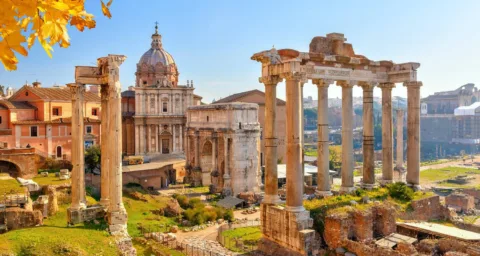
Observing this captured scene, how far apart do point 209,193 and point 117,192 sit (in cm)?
2078

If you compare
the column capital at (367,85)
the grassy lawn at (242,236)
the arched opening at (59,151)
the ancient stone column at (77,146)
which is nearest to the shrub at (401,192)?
the column capital at (367,85)

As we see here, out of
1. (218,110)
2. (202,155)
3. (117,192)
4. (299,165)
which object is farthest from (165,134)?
(299,165)

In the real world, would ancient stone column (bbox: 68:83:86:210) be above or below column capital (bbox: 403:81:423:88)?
below

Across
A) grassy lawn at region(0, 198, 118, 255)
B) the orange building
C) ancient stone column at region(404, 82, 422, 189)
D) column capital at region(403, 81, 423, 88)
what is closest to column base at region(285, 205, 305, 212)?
grassy lawn at region(0, 198, 118, 255)

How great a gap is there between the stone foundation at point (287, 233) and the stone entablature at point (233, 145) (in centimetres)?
2009

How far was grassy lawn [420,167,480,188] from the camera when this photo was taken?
5965 centimetres

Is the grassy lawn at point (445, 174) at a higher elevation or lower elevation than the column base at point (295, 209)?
lower

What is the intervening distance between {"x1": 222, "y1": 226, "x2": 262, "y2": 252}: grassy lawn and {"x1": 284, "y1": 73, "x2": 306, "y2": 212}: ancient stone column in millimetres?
4446

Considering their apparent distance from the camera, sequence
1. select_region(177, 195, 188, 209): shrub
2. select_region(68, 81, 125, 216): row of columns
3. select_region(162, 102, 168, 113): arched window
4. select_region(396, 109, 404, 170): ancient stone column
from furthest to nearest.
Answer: select_region(162, 102, 168, 113): arched window, select_region(396, 109, 404, 170): ancient stone column, select_region(177, 195, 188, 209): shrub, select_region(68, 81, 125, 216): row of columns

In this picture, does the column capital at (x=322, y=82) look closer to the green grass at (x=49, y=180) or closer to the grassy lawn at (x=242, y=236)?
the grassy lawn at (x=242, y=236)

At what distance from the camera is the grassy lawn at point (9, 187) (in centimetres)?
2069

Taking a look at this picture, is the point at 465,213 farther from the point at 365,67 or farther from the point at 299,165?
the point at 299,165

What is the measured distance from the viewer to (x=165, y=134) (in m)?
48.2

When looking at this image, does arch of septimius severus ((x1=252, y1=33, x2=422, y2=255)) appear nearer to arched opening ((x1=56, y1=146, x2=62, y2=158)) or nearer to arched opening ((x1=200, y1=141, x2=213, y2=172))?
arched opening ((x1=200, y1=141, x2=213, y2=172))
